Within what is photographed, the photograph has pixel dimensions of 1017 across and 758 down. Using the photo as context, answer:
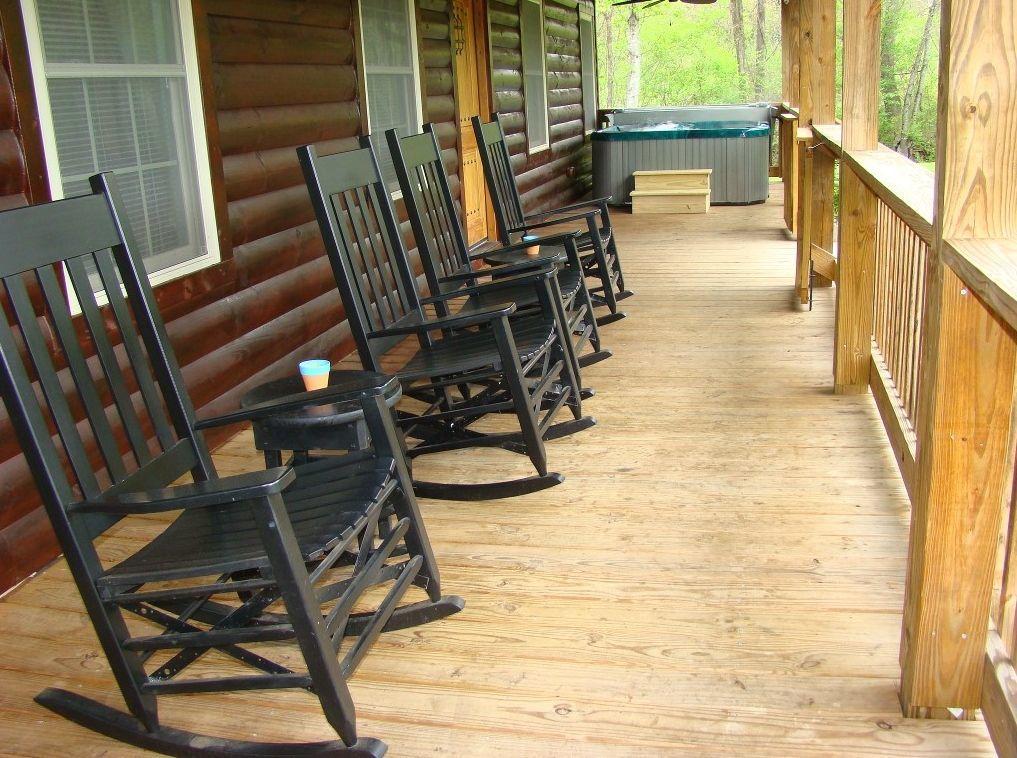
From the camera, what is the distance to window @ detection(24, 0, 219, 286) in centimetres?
273

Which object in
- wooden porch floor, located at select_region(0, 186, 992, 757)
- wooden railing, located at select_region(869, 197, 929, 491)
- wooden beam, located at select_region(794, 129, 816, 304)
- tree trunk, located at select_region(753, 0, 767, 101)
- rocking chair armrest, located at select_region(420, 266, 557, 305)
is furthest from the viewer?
tree trunk, located at select_region(753, 0, 767, 101)

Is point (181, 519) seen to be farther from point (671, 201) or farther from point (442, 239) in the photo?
point (671, 201)

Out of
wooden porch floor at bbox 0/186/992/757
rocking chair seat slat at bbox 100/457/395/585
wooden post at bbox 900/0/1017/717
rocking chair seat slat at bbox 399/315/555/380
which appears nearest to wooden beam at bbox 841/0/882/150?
wooden porch floor at bbox 0/186/992/757

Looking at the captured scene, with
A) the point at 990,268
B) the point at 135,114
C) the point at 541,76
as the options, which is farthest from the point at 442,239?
the point at 541,76

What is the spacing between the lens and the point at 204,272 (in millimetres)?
3373

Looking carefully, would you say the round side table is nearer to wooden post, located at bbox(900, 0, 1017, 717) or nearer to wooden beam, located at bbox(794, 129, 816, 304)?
wooden post, located at bbox(900, 0, 1017, 717)

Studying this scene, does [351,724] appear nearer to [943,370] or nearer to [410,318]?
[943,370]

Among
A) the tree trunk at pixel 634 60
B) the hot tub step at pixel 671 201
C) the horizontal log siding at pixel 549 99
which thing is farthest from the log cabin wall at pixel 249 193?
the tree trunk at pixel 634 60

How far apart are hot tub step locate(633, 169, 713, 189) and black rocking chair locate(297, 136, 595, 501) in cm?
564

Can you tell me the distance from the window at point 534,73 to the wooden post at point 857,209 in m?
5.13

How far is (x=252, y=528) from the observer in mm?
1871

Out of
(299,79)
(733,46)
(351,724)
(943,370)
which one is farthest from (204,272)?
(733,46)

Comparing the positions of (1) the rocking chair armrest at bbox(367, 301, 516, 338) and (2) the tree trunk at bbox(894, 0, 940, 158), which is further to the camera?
(2) the tree trunk at bbox(894, 0, 940, 158)

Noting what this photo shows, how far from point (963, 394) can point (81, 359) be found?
154 centimetres
